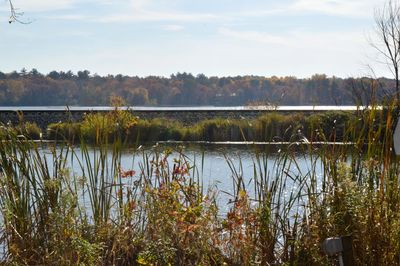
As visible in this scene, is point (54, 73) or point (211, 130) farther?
point (54, 73)

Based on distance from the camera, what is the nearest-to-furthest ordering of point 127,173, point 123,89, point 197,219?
1. point 197,219
2. point 127,173
3. point 123,89

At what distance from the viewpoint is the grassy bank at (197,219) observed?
4945mm

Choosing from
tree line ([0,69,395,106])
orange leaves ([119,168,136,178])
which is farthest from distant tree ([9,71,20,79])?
orange leaves ([119,168,136,178])

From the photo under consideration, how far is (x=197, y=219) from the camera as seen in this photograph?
15.9ft

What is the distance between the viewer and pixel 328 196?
5195 mm

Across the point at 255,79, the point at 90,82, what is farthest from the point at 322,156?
the point at 90,82

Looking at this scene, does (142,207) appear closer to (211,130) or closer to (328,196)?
(328,196)

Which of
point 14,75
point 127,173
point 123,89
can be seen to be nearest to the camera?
point 127,173

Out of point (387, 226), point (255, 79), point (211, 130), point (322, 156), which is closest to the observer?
point (387, 226)

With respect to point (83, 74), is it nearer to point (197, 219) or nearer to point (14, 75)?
point (14, 75)

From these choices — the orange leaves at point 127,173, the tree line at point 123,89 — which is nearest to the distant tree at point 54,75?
the tree line at point 123,89

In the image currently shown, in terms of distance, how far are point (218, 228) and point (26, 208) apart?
1.28 m

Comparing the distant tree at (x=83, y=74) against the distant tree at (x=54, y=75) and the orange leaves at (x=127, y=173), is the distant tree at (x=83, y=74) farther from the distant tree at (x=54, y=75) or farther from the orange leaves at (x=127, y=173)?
the orange leaves at (x=127, y=173)

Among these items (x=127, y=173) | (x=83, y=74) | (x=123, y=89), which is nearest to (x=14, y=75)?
→ (x=83, y=74)
